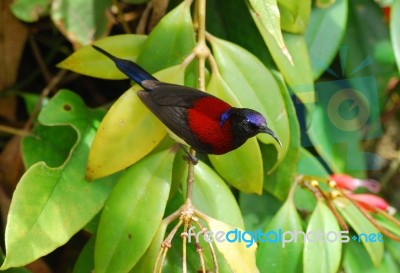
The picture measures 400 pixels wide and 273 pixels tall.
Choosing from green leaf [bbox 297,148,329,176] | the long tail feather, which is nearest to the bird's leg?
the long tail feather

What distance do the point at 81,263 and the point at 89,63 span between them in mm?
327

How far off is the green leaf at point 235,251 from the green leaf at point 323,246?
7.0 inches

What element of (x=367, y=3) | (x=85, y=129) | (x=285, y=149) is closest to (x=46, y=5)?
(x=85, y=129)

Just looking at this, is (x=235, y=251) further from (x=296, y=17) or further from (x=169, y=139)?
(x=296, y=17)

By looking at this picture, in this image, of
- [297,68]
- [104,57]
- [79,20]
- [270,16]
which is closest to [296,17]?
[297,68]

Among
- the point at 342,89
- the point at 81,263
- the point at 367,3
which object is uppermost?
the point at 367,3

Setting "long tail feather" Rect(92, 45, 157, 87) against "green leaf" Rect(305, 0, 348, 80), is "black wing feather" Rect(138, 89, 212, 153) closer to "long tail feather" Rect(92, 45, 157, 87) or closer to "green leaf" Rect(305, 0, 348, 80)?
"long tail feather" Rect(92, 45, 157, 87)

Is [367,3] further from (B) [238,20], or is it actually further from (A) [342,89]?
(B) [238,20]

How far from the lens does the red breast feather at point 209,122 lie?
0.90 meters

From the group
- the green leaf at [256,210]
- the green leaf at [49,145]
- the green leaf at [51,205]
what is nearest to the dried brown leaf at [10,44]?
the green leaf at [49,145]

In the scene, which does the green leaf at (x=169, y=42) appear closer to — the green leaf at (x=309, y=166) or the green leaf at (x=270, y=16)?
the green leaf at (x=270, y=16)

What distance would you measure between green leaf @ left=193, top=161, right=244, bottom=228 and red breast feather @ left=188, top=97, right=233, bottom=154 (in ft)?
0.30

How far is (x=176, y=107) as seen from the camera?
91cm

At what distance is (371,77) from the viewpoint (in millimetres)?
1354
